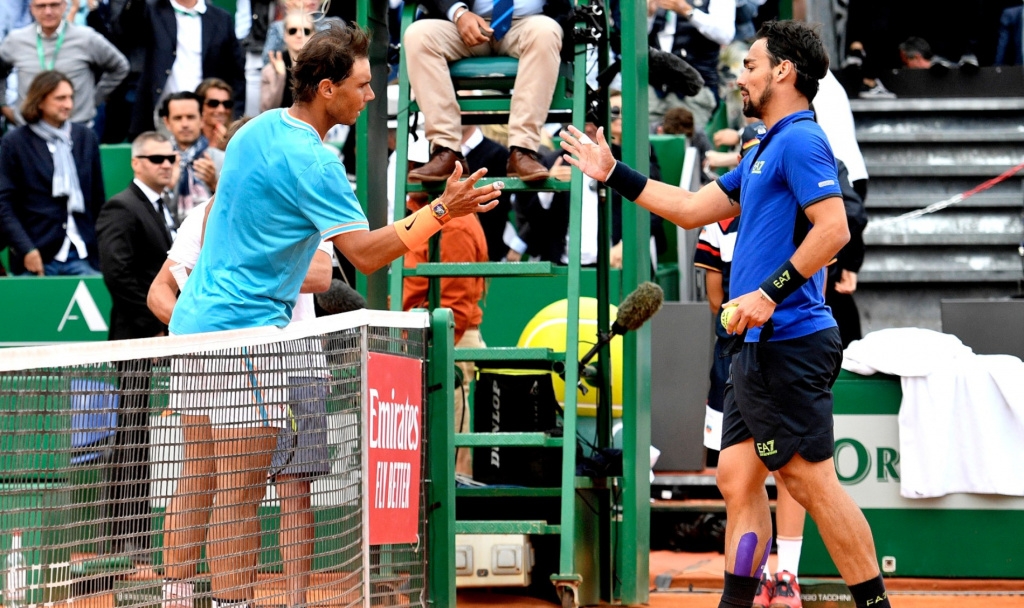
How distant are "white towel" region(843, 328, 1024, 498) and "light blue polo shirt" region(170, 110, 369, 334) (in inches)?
136

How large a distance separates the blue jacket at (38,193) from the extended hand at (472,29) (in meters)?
4.70

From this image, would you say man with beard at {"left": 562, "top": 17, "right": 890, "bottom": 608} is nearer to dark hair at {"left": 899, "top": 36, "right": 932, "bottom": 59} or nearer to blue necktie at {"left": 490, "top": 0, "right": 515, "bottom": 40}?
blue necktie at {"left": 490, "top": 0, "right": 515, "bottom": 40}

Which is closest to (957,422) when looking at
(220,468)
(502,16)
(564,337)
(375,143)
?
(564,337)

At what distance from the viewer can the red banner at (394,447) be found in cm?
432

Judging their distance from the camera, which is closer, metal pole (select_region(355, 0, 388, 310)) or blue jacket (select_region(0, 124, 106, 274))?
metal pole (select_region(355, 0, 388, 310))

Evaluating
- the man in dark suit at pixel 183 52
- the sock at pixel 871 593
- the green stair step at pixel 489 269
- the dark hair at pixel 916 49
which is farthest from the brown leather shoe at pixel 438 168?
the dark hair at pixel 916 49

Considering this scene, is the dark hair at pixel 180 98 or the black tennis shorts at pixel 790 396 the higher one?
the dark hair at pixel 180 98

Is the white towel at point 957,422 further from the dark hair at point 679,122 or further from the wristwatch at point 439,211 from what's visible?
the dark hair at point 679,122

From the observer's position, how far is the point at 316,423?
4188 mm

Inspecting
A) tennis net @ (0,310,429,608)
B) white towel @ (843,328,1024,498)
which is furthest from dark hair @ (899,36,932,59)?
tennis net @ (0,310,429,608)

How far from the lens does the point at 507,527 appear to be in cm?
576

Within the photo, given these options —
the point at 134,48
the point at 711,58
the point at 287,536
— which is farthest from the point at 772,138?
the point at 134,48

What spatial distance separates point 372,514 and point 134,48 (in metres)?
8.93

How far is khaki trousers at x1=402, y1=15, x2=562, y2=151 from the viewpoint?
20.3 ft
